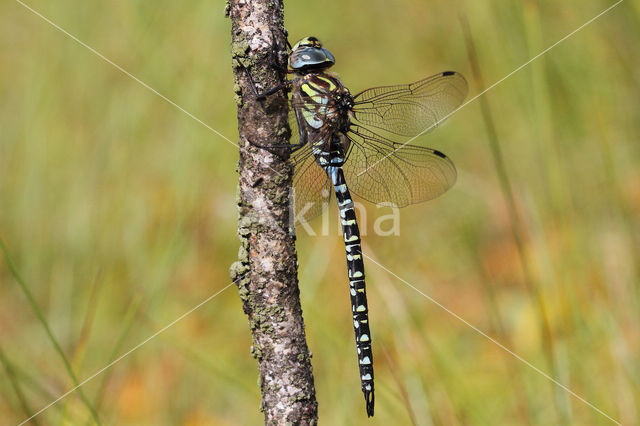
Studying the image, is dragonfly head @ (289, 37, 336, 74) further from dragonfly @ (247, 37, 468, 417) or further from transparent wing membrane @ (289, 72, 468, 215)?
transparent wing membrane @ (289, 72, 468, 215)

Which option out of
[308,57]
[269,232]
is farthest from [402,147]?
[269,232]

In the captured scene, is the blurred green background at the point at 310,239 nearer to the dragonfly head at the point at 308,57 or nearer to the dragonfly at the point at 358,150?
the dragonfly at the point at 358,150

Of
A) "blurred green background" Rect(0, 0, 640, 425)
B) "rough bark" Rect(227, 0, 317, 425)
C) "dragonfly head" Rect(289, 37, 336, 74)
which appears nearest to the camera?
"rough bark" Rect(227, 0, 317, 425)

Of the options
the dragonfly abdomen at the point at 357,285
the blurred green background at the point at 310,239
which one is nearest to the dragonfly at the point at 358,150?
the dragonfly abdomen at the point at 357,285

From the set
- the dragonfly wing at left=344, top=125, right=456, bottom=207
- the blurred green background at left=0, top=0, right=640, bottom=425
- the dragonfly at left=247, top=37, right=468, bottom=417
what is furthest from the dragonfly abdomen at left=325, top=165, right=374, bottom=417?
the dragonfly wing at left=344, top=125, right=456, bottom=207

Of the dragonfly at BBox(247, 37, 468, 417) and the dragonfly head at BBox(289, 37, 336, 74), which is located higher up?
the dragonfly head at BBox(289, 37, 336, 74)
